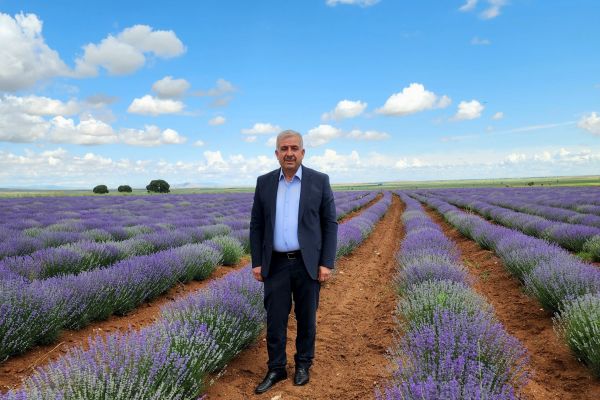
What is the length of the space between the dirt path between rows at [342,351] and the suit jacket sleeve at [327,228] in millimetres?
859

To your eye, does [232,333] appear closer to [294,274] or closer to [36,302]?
[294,274]

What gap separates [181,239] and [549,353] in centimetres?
694

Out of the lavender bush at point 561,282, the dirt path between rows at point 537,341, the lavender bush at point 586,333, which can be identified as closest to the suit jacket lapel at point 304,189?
the dirt path between rows at point 537,341

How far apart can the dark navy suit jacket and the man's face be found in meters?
0.17

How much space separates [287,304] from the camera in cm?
308

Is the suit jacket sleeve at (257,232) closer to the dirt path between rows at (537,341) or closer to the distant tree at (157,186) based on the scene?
the dirt path between rows at (537,341)

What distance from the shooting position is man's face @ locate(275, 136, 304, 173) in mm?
2881

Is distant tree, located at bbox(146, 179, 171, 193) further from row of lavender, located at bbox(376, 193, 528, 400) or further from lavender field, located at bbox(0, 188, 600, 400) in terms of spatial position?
row of lavender, located at bbox(376, 193, 528, 400)

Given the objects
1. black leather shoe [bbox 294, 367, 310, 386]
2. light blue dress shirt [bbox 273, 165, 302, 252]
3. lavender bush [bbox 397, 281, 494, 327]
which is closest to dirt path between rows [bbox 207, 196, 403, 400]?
black leather shoe [bbox 294, 367, 310, 386]

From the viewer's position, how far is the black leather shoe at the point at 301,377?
309 centimetres

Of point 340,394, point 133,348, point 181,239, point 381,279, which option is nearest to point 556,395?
point 340,394

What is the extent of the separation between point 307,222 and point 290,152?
1.74 feet

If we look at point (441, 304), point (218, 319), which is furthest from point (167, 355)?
point (441, 304)

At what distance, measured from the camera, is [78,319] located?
4.21 m
